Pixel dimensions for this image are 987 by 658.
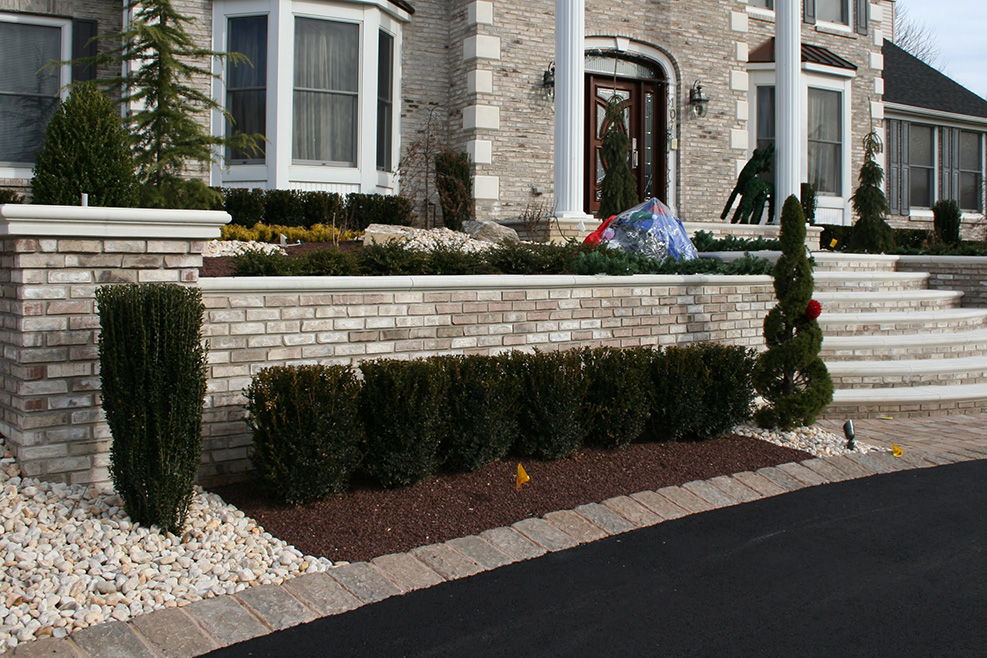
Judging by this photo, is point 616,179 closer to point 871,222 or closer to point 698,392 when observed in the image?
point 871,222

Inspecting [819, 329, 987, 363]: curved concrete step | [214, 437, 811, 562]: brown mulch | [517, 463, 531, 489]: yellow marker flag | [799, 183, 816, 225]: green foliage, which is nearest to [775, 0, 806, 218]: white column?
[799, 183, 816, 225]: green foliage

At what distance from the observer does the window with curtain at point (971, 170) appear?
22078 millimetres

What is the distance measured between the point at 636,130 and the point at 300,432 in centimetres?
1237

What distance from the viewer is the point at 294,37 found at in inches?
520

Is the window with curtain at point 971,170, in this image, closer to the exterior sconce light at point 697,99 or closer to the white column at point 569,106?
the exterior sconce light at point 697,99

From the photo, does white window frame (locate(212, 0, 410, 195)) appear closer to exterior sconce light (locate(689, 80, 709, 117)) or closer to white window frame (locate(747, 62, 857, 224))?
exterior sconce light (locate(689, 80, 709, 117))

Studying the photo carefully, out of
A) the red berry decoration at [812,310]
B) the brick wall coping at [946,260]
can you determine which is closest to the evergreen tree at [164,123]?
the red berry decoration at [812,310]

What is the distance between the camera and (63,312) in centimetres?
470

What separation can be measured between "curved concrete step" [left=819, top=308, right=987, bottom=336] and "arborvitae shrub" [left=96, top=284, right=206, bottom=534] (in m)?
7.02

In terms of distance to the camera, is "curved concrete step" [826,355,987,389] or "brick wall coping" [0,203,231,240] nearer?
"brick wall coping" [0,203,231,240]

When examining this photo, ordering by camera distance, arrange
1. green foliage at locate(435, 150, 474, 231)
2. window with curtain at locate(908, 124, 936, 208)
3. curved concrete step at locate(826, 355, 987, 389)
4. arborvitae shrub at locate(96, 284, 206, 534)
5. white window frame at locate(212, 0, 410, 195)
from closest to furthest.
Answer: arborvitae shrub at locate(96, 284, 206, 534) → curved concrete step at locate(826, 355, 987, 389) → white window frame at locate(212, 0, 410, 195) → green foliage at locate(435, 150, 474, 231) → window with curtain at locate(908, 124, 936, 208)

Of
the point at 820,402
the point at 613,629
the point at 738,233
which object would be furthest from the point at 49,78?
the point at 613,629

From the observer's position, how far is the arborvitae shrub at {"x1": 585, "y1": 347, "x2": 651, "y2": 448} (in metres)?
6.33

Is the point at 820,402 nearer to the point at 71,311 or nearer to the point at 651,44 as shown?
the point at 71,311
